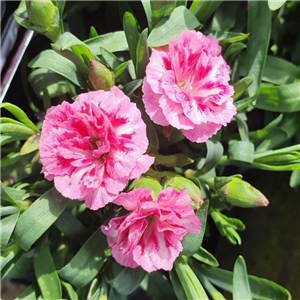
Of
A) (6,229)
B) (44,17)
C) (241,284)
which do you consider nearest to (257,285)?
(241,284)

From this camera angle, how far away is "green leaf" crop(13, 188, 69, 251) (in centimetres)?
50

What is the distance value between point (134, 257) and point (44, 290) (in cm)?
18

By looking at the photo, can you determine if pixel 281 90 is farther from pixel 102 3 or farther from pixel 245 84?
pixel 102 3

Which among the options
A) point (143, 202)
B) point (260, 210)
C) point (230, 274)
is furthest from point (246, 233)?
point (143, 202)

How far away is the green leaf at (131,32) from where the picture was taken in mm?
502

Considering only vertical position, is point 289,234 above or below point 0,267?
below

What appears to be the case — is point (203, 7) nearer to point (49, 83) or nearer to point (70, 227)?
point (49, 83)

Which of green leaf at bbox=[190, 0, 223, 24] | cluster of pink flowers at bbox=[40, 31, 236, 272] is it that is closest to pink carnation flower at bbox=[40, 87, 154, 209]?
cluster of pink flowers at bbox=[40, 31, 236, 272]

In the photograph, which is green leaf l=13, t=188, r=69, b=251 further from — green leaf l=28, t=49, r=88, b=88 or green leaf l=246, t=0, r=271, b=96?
green leaf l=246, t=0, r=271, b=96

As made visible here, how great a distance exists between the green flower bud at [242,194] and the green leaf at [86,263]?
0.20 meters

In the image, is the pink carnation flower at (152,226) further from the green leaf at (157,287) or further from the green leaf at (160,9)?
the green leaf at (160,9)

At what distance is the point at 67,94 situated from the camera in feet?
2.27

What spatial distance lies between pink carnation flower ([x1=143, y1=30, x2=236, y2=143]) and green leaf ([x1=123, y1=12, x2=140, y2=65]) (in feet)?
0.17

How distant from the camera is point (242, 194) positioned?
52 cm
